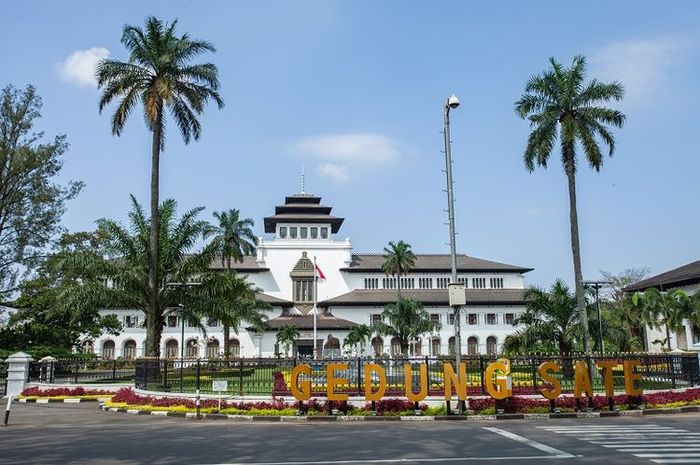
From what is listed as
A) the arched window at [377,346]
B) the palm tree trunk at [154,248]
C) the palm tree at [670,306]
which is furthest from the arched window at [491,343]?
the palm tree trunk at [154,248]

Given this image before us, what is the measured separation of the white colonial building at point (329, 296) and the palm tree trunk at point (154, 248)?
38110 mm

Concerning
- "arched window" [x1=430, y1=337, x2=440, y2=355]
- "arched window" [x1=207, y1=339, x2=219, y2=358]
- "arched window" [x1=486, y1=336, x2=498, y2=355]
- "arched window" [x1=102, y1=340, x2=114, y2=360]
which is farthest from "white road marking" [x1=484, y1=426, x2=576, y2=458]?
"arched window" [x1=102, y1=340, x2=114, y2=360]

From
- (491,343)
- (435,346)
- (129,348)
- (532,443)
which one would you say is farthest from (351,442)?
(129,348)

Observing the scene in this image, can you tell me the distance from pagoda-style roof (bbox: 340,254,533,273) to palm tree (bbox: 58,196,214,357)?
46222 millimetres

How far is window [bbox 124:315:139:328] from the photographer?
2857 inches

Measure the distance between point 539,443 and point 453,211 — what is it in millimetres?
8908

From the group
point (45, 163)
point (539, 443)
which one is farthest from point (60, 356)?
point (539, 443)

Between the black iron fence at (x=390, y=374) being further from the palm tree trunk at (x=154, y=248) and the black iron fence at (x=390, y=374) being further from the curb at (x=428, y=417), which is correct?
the palm tree trunk at (x=154, y=248)

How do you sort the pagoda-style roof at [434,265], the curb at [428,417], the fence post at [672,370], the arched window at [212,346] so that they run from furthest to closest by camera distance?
the pagoda-style roof at [434,265] → the arched window at [212,346] → the fence post at [672,370] → the curb at [428,417]

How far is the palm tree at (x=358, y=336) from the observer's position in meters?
65.0

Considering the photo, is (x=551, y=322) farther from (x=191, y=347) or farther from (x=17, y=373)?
(x=191, y=347)

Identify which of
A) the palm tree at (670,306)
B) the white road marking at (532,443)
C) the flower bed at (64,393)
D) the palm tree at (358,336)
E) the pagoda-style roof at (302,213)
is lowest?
the white road marking at (532,443)

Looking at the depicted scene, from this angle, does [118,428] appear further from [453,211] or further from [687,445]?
[687,445]

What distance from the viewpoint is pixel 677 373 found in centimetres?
2484
